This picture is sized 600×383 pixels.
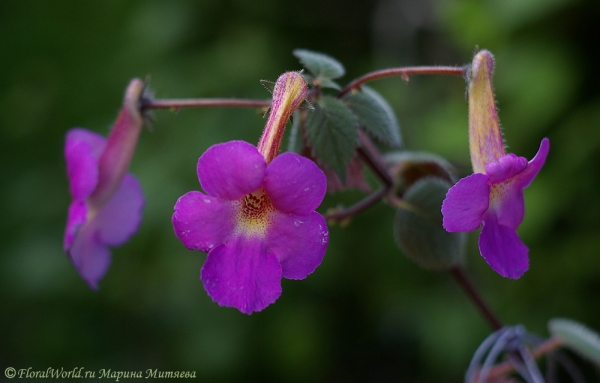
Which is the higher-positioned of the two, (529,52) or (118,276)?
(529,52)

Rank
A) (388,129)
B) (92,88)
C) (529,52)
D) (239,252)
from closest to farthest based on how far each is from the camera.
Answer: (239,252)
(388,129)
(529,52)
(92,88)

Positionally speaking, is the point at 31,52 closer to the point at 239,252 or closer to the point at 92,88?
the point at 92,88

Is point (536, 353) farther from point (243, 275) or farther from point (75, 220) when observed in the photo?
point (75, 220)

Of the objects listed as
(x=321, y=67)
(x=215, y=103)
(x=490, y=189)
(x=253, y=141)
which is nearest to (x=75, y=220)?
(x=215, y=103)

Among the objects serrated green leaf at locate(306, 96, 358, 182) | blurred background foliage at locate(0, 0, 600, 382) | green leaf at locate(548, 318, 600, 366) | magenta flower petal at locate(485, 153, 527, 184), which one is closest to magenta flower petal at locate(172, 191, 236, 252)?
serrated green leaf at locate(306, 96, 358, 182)

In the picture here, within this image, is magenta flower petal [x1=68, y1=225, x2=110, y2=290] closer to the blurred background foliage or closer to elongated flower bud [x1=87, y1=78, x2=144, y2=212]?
elongated flower bud [x1=87, y1=78, x2=144, y2=212]

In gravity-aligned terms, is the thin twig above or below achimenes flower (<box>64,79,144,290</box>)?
below

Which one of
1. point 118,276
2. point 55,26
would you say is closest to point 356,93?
point 118,276

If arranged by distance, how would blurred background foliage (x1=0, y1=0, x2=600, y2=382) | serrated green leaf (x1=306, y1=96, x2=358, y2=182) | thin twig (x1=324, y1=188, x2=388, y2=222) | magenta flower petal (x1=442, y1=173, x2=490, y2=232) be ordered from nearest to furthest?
magenta flower petal (x1=442, y1=173, x2=490, y2=232) → serrated green leaf (x1=306, y1=96, x2=358, y2=182) → thin twig (x1=324, y1=188, x2=388, y2=222) → blurred background foliage (x1=0, y1=0, x2=600, y2=382)
